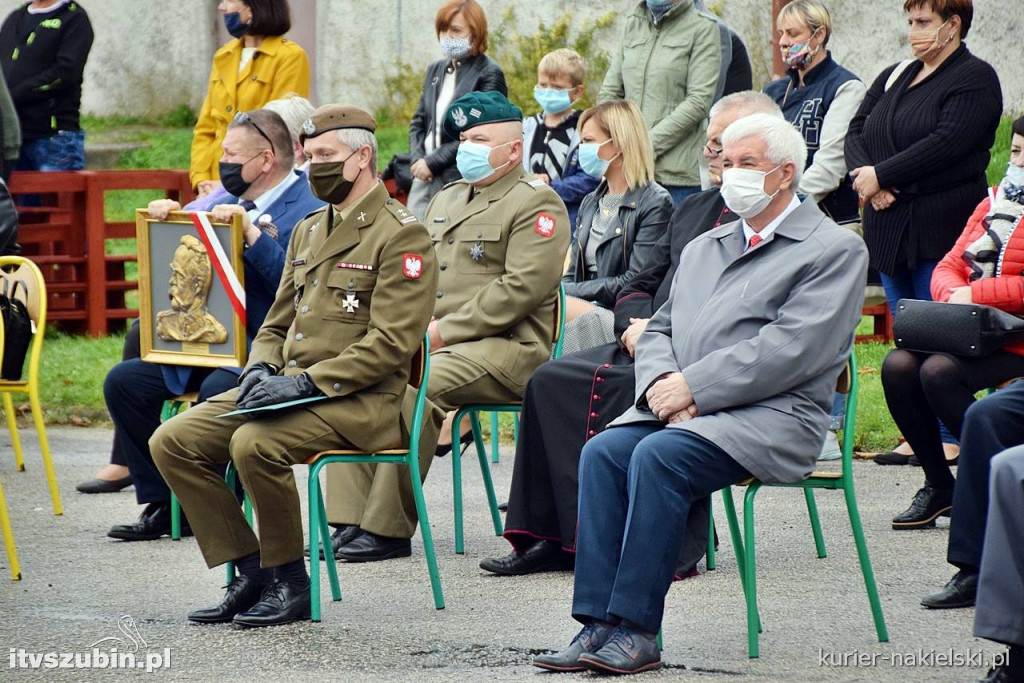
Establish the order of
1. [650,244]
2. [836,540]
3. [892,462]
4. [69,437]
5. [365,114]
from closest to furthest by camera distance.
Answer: [365,114], [836,540], [650,244], [892,462], [69,437]

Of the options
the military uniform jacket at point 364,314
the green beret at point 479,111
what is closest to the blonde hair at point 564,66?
the green beret at point 479,111

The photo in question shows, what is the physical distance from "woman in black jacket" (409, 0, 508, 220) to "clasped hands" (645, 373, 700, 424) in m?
4.42

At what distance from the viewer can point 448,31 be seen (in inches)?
356

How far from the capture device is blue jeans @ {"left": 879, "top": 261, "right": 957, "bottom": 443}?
720 centimetres

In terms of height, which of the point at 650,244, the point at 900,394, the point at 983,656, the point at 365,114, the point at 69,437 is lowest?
the point at 69,437

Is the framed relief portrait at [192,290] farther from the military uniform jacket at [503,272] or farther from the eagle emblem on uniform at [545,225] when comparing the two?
the eagle emblem on uniform at [545,225]

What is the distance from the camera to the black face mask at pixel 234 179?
6375 mm

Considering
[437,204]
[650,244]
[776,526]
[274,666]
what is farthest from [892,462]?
[274,666]

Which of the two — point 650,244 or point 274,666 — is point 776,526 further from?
point 274,666

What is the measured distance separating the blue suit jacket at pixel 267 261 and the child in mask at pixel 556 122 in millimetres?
2516

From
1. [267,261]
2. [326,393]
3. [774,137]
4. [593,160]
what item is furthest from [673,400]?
[593,160]

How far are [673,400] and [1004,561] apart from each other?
3.50 feet

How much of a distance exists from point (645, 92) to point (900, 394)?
320 centimetres

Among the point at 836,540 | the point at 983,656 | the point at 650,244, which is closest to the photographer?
the point at 983,656
